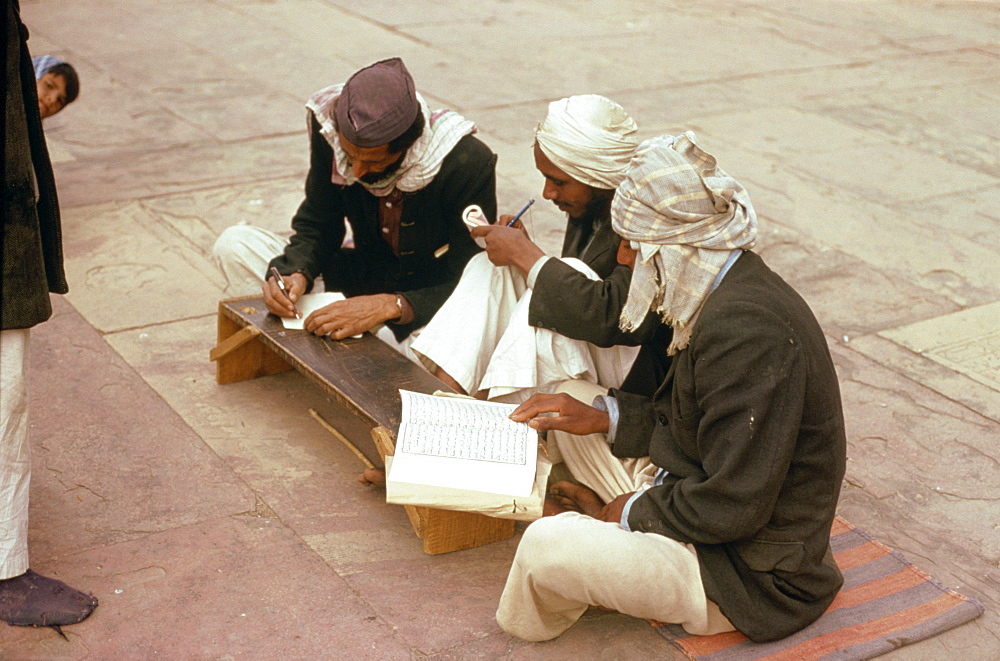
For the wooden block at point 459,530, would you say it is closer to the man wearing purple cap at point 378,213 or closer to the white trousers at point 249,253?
the man wearing purple cap at point 378,213

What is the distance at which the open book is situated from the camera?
282cm

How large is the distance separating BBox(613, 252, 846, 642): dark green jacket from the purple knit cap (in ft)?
4.21

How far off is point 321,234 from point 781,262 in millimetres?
2305

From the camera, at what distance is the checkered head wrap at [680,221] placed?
255cm

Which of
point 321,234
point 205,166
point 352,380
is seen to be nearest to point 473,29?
point 205,166

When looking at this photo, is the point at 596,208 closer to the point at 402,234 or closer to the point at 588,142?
the point at 588,142


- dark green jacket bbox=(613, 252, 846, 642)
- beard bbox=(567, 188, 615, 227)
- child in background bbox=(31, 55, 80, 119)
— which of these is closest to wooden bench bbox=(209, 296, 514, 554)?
dark green jacket bbox=(613, 252, 846, 642)

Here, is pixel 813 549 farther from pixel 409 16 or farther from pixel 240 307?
pixel 409 16

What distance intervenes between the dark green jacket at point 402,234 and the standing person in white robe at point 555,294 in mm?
263

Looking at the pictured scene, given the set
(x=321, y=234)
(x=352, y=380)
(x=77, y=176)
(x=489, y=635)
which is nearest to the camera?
(x=489, y=635)

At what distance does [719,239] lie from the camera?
2.55 metres

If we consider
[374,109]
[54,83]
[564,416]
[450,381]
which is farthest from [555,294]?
[54,83]

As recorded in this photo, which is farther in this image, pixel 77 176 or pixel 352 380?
pixel 77 176

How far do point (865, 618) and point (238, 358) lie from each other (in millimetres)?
2246
